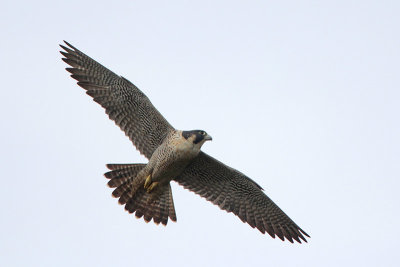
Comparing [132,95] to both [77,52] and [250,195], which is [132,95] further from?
[250,195]

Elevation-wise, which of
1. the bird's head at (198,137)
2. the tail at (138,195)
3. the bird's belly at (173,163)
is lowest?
the tail at (138,195)

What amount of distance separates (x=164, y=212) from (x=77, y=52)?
3542 mm

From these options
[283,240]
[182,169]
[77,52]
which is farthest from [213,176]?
[77,52]

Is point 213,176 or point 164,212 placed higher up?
point 213,176

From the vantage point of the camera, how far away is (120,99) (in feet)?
55.7

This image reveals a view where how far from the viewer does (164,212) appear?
17391 millimetres

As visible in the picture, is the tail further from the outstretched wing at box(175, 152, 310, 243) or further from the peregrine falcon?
the outstretched wing at box(175, 152, 310, 243)

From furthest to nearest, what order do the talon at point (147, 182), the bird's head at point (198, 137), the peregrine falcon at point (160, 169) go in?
the talon at point (147, 182), the peregrine falcon at point (160, 169), the bird's head at point (198, 137)

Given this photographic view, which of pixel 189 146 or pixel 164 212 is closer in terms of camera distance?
pixel 189 146

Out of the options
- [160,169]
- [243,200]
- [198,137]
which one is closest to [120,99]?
[160,169]

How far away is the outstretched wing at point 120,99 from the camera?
1692 centimetres

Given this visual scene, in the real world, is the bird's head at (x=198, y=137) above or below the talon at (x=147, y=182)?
above

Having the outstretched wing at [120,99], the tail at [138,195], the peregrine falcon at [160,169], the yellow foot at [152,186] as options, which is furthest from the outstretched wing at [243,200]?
the outstretched wing at [120,99]

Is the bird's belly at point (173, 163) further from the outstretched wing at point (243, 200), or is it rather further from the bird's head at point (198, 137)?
the outstretched wing at point (243, 200)
